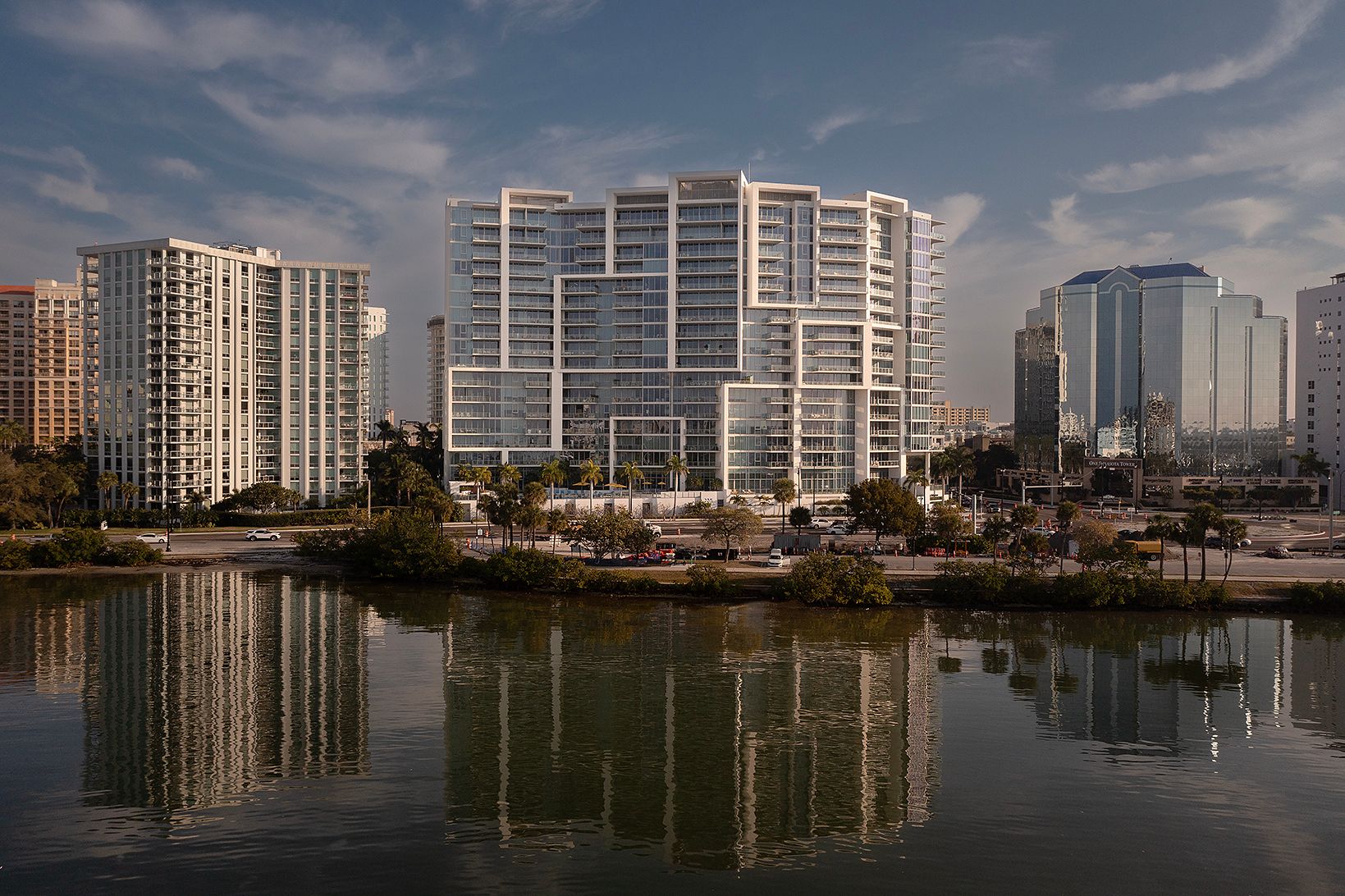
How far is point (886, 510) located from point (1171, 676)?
30282 mm

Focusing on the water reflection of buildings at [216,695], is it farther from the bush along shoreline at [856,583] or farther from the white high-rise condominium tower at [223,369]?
the white high-rise condominium tower at [223,369]

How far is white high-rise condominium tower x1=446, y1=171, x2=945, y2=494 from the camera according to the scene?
4405 inches

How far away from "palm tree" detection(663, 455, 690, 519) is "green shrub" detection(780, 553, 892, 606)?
41.1 m

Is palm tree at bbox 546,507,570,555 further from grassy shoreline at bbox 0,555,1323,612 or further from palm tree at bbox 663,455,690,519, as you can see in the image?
palm tree at bbox 663,455,690,519

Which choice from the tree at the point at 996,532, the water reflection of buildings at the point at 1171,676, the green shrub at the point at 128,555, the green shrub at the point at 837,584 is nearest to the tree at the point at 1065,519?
the tree at the point at 996,532

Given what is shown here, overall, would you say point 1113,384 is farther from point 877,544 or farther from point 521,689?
point 521,689

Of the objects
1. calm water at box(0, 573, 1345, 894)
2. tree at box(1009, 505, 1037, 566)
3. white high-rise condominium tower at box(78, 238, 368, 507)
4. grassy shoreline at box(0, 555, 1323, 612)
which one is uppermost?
white high-rise condominium tower at box(78, 238, 368, 507)

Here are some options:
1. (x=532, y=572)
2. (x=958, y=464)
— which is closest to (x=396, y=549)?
(x=532, y=572)

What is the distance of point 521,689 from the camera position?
3884cm

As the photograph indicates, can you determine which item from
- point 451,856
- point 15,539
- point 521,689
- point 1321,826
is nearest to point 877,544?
point 521,689

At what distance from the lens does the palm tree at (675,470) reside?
103 meters

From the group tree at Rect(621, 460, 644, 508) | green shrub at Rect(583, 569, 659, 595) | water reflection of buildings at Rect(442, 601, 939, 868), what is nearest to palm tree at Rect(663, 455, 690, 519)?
tree at Rect(621, 460, 644, 508)

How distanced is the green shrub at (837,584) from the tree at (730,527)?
33.5 feet

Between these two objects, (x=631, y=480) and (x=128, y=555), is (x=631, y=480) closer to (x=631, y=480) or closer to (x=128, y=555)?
(x=631, y=480)
